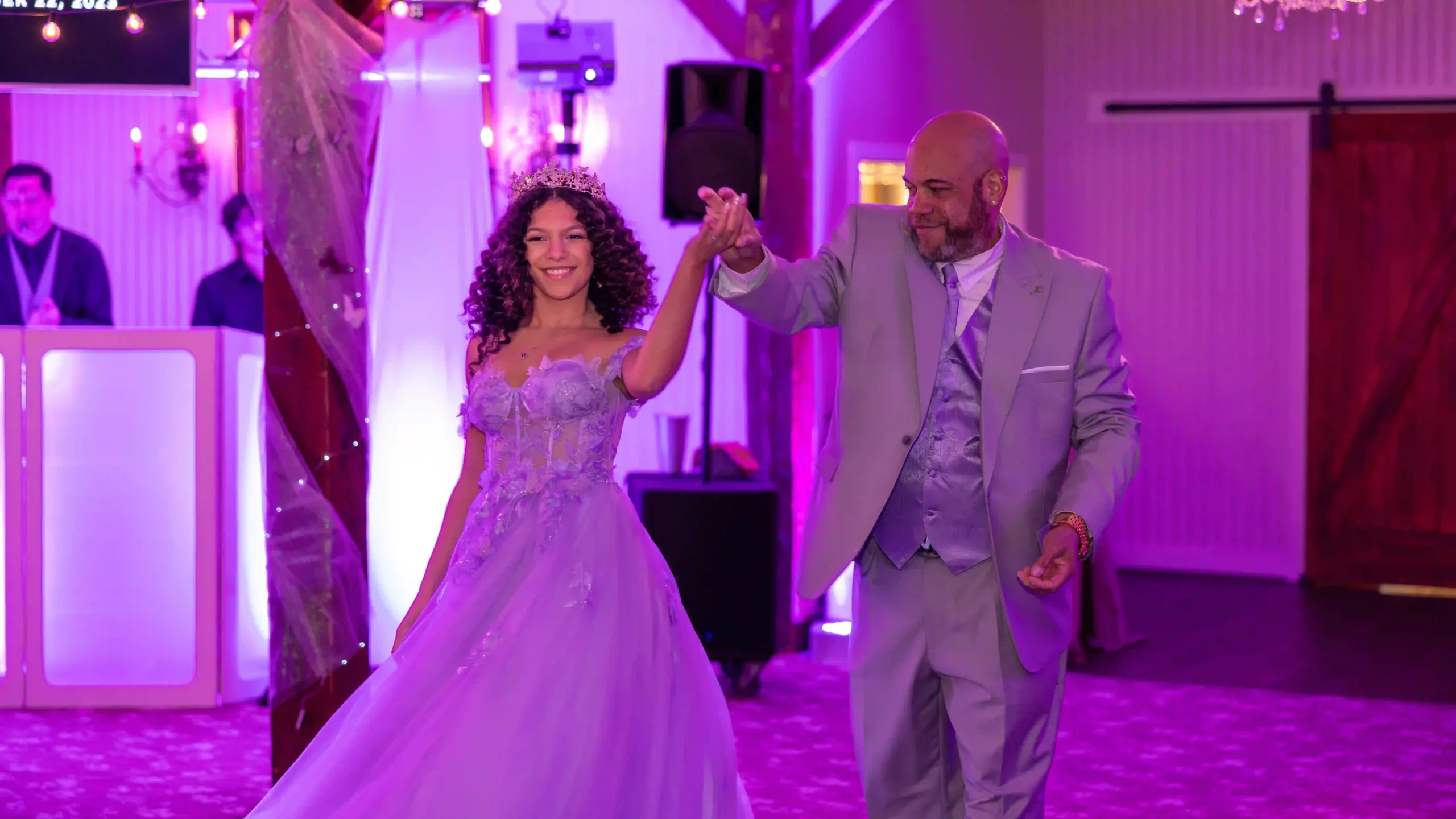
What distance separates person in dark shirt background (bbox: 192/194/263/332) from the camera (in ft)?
19.6

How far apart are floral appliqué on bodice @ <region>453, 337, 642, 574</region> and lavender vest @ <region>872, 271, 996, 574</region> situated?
1.81 ft

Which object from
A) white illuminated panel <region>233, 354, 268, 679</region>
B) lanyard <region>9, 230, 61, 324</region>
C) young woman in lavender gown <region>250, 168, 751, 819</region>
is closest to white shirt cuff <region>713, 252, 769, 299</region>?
young woman in lavender gown <region>250, 168, 751, 819</region>

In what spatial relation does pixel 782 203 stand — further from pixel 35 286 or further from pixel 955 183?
pixel 955 183

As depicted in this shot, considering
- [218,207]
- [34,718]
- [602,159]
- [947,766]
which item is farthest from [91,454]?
[218,207]

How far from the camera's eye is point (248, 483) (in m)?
5.31

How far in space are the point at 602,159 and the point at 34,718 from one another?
3.20m

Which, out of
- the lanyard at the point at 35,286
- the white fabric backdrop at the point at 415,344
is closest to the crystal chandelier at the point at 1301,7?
the white fabric backdrop at the point at 415,344

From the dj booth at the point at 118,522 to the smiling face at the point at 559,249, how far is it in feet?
8.77

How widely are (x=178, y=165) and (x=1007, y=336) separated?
7.35 meters

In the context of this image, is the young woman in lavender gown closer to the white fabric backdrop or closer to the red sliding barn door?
the white fabric backdrop

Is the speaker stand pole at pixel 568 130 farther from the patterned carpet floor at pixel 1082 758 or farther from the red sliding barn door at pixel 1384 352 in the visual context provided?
the red sliding barn door at pixel 1384 352

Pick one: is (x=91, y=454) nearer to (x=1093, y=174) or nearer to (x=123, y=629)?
(x=123, y=629)

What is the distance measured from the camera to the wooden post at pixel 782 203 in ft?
19.8

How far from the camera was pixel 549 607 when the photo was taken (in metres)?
2.52
